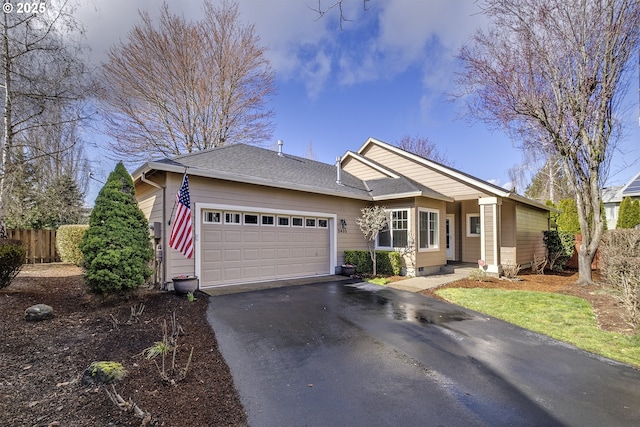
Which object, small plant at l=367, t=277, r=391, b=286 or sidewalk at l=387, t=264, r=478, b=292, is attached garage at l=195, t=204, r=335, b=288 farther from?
sidewalk at l=387, t=264, r=478, b=292

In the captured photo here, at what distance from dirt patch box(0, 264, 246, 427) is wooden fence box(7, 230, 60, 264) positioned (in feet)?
29.3

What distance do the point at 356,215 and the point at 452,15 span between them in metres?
8.01

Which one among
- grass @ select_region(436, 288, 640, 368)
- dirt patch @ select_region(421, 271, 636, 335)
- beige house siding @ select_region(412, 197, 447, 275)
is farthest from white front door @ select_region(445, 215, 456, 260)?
grass @ select_region(436, 288, 640, 368)

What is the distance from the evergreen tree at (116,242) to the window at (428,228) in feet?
28.1

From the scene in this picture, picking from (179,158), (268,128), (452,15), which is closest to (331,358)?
(452,15)

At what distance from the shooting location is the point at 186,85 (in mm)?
17703

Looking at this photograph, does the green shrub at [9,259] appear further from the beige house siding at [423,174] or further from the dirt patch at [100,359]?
the beige house siding at [423,174]

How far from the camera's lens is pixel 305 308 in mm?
6504

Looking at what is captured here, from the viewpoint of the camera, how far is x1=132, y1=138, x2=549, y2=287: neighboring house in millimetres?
8070

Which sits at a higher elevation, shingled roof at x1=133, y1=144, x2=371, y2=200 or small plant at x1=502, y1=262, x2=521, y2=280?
shingled roof at x1=133, y1=144, x2=371, y2=200

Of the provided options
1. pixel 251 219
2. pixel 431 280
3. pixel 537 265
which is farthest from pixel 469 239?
pixel 251 219

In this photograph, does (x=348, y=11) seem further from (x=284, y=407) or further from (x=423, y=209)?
(x=423, y=209)

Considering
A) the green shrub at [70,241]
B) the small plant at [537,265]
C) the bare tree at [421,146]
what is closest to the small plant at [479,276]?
the small plant at [537,265]

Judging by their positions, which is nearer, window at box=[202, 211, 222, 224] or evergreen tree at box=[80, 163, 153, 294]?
evergreen tree at box=[80, 163, 153, 294]
